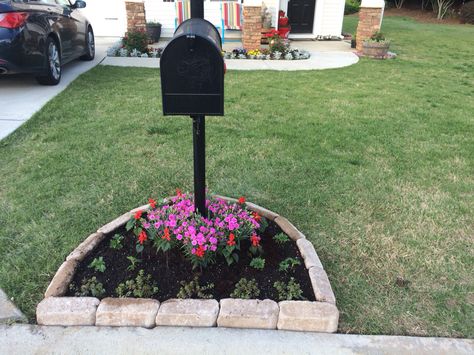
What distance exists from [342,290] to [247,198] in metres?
1.16

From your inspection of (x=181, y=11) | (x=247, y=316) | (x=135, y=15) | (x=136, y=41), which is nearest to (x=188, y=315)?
(x=247, y=316)

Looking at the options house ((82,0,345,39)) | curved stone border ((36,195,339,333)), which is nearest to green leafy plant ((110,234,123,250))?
curved stone border ((36,195,339,333))

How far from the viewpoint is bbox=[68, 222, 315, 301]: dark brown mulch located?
2.36m

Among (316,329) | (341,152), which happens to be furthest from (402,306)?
(341,152)

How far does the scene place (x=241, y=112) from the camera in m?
5.41

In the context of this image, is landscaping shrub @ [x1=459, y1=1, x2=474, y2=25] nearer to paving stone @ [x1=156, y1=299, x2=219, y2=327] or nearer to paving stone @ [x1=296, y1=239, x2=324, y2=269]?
paving stone @ [x1=296, y1=239, x2=324, y2=269]

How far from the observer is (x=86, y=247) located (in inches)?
103

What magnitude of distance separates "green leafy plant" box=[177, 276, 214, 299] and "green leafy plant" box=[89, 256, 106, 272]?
48cm

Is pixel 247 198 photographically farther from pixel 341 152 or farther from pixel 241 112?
pixel 241 112

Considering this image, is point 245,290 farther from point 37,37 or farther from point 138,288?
point 37,37

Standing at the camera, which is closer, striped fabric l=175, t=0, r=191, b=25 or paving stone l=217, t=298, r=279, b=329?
paving stone l=217, t=298, r=279, b=329

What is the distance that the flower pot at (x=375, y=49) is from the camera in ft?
30.2

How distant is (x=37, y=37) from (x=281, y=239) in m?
4.86

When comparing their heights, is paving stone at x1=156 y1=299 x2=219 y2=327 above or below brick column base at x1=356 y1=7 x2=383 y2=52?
below
